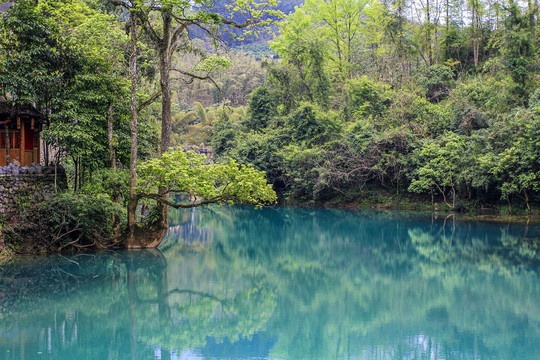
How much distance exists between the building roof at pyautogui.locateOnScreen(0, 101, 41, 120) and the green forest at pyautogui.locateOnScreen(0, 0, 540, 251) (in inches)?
9.8

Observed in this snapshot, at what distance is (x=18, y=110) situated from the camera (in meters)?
15.3

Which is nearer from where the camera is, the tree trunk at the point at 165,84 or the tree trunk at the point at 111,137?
the tree trunk at the point at 165,84

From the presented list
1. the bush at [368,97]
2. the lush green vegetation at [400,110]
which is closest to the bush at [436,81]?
the lush green vegetation at [400,110]

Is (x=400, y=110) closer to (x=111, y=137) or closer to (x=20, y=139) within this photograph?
(x=111, y=137)

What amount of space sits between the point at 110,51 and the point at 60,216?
536 centimetres

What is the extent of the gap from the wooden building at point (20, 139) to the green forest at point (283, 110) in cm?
84

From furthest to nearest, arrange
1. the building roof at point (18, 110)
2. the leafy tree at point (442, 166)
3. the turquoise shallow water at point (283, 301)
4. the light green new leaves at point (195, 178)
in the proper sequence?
the leafy tree at point (442, 166)
the building roof at point (18, 110)
the light green new leaves at point (195, 178)
the turquoise shallow water at point (283, 301)

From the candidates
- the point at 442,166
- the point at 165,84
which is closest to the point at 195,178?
the point at 165,84

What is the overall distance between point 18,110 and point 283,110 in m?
22.6

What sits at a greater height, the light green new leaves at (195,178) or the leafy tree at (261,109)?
the leafy tree at (261,109)

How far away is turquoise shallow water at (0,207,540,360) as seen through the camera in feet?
25.3

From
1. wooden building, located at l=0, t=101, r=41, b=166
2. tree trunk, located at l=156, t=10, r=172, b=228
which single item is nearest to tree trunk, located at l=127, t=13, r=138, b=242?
tree trunk, located at l=156, t=10, r=172, b=228

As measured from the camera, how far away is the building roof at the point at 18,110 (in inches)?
597

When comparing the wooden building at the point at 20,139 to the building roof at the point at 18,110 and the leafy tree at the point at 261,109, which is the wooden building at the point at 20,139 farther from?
the leafy tree at the point at 261,109
